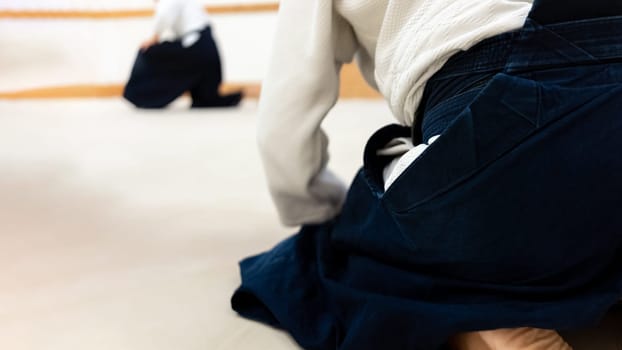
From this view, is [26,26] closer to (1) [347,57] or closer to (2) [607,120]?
(1) [347,57]

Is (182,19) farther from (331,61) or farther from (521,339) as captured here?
(521,339)

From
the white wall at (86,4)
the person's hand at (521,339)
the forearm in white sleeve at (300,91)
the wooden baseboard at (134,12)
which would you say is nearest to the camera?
the person's hand at (521,339)

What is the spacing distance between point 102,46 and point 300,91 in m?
2.45

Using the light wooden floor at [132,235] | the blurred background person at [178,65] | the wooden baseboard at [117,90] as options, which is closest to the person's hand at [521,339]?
the light wooden floor at [132,235]

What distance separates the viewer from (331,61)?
1.91ft

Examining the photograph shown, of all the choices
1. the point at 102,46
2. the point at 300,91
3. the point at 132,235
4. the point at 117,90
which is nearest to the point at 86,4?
the point at 102,46

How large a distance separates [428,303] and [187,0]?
212 cm

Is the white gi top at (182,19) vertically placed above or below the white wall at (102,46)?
above

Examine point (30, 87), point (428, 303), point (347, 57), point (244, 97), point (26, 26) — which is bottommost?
point (244, 97)

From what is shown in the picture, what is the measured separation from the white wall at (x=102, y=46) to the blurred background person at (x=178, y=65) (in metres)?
0.40

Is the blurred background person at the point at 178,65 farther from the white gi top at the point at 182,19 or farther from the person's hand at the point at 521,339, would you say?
the person's hand at the point at 521,339

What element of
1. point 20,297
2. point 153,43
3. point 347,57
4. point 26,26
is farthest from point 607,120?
point 26,26

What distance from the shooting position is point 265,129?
62 cm

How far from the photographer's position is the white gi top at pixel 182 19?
2.30m
